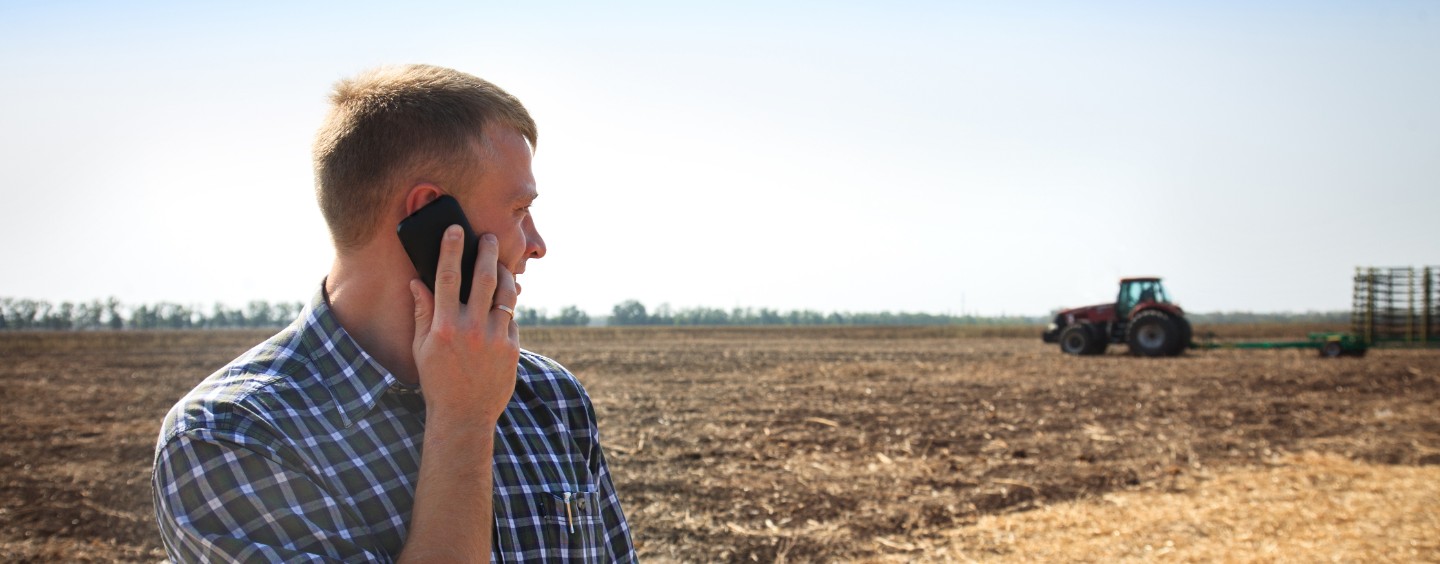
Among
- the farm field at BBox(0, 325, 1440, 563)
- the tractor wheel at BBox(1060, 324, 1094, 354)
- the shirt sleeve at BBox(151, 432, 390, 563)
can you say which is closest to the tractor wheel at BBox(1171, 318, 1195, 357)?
the tractor wheel at BBox(1060, 324, 1094, 354)

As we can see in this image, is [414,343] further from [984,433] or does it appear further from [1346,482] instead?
[984,433]

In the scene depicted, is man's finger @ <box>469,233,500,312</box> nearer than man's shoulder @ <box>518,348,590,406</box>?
Yes

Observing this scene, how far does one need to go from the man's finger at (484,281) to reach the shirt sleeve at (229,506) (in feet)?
1.12

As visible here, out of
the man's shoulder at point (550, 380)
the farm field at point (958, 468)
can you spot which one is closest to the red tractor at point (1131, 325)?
the farm field at point (958, 468)

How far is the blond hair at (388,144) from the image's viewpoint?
1.42 meters

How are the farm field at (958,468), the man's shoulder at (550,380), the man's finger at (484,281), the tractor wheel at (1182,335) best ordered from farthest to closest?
the tractor wheel at (1182,335)
the farm field at (958,468)
the man's shoulder at (550,380)
the man's finger at (484,281)

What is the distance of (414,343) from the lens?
1359mm

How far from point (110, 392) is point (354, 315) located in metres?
16.4

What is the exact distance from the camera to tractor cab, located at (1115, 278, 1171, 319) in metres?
25.3

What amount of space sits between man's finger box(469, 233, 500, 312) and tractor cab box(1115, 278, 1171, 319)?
86.8 feet

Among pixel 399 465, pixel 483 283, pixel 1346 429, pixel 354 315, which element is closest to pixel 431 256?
pixel 483 283

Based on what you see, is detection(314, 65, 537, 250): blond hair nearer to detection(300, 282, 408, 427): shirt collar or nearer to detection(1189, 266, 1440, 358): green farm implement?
detection(300, 282, 408, 427): shirt collar

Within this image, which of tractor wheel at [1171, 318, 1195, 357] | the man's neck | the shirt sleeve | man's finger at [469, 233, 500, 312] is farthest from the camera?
tractor wheel at [1171, 318, 1195, 357]

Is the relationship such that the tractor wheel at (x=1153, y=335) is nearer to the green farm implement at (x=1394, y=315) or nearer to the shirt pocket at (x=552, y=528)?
the green farm implement at (x=1394, y=315)
